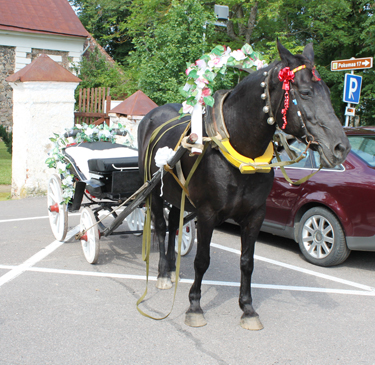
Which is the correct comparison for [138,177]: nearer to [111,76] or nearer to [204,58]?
[204,58]

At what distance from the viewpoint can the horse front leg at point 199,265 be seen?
3705 mm

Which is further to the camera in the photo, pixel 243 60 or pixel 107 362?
pixel 243 60

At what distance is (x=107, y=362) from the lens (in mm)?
3141

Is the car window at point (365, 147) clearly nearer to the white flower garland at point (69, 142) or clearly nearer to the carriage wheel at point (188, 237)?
the carriage wheel at point (188, 237)

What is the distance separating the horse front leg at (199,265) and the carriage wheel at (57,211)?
9.23ft

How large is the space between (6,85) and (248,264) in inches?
878

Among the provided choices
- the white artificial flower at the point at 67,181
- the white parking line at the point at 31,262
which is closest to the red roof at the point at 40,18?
the white parking line at the point at 31,262

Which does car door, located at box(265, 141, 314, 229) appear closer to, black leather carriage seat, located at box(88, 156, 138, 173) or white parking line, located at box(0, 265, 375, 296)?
white parking line, located at box(0, 265, 375, 296)

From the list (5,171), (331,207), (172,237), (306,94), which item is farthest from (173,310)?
(5,171)

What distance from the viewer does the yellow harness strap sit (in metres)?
3.39

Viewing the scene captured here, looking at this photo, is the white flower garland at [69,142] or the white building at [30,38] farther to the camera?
the white building at [30,38]

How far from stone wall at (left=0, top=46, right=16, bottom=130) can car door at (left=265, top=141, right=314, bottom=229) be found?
781 inches

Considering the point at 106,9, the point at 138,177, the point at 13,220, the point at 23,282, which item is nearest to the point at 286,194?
the point at 138,177

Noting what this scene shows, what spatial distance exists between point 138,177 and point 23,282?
174cm
